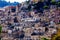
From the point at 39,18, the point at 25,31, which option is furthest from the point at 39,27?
the point at 39,18

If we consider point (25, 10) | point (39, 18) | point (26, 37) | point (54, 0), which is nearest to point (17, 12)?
point (25, 10)

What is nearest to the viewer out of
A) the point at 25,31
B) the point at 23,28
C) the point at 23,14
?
the point at 25,31

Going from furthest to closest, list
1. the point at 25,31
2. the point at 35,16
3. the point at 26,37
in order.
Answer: the point at 35,16, the point at 25,31, the point at 26,37

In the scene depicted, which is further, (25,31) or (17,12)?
(17,12)

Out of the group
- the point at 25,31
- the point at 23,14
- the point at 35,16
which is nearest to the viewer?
the point at 25,31

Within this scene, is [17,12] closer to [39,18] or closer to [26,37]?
[39,18]

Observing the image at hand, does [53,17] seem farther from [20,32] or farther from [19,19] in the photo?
[20,32]
